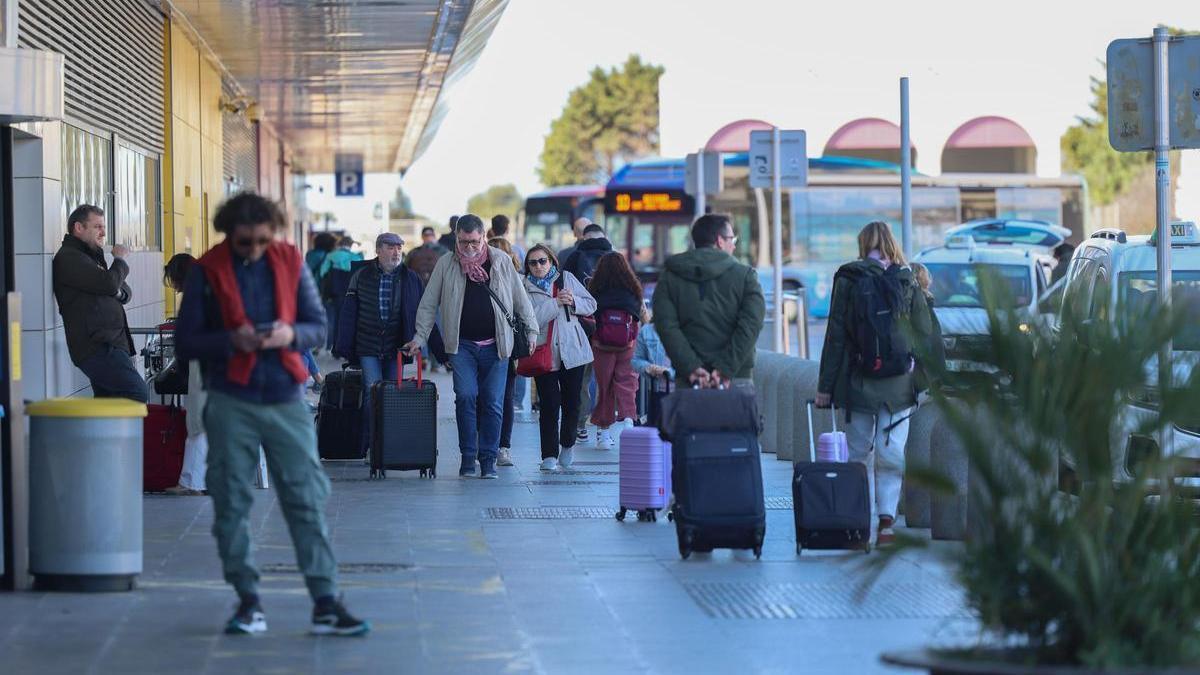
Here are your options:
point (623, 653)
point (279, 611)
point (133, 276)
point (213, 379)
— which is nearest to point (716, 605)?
point (623, 653)

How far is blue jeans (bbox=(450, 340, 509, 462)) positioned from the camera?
1334cm

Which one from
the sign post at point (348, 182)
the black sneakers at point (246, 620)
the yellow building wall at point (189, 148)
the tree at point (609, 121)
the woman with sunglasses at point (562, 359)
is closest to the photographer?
the black sneakers at point (246, 620)

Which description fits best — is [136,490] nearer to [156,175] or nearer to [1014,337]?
[1014,337]

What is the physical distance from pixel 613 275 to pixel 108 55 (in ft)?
19.9

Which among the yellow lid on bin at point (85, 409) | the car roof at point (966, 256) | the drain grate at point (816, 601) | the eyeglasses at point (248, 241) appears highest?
the car roof at point (966, 256)

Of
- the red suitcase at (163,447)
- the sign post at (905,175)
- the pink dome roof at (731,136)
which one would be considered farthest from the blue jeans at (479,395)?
the pink dome roof at (731,136)

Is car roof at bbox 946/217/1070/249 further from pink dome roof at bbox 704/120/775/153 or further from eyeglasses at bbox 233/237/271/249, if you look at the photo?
eyeglasses at bbox 233/237/271/249

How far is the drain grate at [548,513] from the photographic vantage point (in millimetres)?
11422

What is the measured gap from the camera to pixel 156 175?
21.6m

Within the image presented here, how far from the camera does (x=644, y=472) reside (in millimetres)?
11125

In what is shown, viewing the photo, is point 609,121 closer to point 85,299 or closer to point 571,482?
point 571,482

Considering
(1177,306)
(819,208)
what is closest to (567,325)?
(1177,306)

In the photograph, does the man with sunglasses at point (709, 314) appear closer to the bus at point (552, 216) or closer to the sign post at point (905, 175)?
the sign post at point (905, 175)

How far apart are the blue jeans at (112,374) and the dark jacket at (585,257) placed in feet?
17.1
